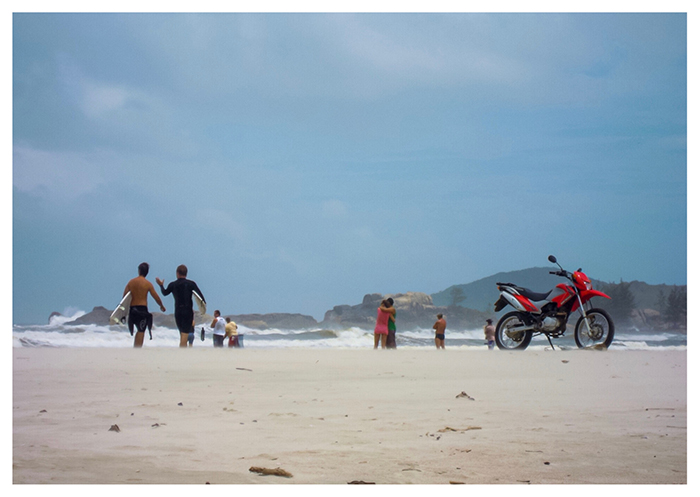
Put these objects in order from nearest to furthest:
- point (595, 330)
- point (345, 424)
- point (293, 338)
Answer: point (345, 424), point (595, 330), point (293, 338)

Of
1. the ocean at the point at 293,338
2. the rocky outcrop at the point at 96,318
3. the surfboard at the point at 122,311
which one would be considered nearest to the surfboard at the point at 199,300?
the surfboard at the point at 122,311

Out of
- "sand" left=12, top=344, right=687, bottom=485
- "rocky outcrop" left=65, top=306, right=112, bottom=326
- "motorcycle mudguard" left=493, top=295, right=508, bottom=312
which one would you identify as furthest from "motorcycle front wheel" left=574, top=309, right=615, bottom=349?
"rocky outcrop" left=65, top=306, right=112, bottom=326

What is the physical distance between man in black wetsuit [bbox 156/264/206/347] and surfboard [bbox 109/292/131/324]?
0.75 meters

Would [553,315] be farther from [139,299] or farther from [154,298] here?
[139,299]

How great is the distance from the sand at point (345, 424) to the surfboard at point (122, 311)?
138 inches

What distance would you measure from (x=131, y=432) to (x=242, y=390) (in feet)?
6.17

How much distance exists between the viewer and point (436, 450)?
12.5ft

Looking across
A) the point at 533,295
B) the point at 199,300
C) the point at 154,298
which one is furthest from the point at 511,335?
the point at 154,298

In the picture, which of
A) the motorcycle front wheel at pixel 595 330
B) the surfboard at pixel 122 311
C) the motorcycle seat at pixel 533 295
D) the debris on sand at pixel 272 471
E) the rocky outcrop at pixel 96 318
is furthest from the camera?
the rocky outcrop at pixel 96 318

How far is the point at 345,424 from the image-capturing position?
4.53 metres

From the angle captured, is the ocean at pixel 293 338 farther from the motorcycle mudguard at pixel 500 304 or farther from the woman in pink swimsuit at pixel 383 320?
the motorcycle mudguard at pixel 500 304

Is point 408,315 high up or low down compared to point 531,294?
down

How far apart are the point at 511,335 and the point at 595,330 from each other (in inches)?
64.9

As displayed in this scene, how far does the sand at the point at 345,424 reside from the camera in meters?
3.39
